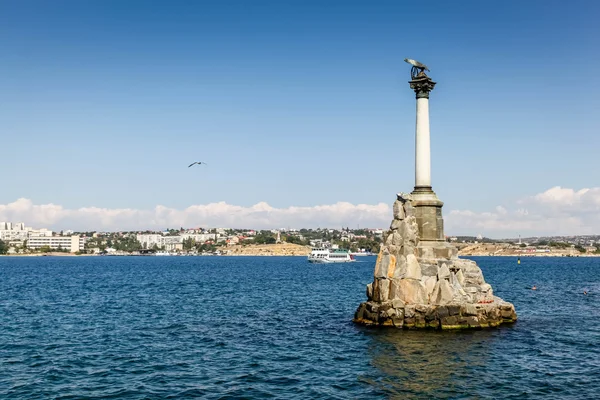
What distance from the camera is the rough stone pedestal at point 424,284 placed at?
1339 inches

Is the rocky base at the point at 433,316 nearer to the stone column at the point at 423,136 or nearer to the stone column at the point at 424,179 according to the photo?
the stone column at the point at 424,179

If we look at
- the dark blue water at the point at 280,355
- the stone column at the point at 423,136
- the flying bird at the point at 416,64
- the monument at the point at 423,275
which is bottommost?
the dark blue water at the point at 280,355

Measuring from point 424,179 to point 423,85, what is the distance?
6.04 meters

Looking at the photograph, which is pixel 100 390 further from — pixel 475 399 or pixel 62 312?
pixel 62 312

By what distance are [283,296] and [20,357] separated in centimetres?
3134

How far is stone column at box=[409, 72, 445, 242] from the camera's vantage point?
1503 inches

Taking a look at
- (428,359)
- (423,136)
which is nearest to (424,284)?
(428,359)

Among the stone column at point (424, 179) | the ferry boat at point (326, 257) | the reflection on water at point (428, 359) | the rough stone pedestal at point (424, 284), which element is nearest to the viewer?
the reflection on water at point (428, 359)

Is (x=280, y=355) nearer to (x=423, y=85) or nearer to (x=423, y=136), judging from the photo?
(x=423, y=136)

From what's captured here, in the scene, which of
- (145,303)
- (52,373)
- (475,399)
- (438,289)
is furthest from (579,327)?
(145,303)

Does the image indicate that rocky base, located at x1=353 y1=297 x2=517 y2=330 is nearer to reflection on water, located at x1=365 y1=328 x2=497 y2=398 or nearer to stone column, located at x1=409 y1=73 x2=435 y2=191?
reflection on water, located at x1=365 y1=328 x2=497 y2=398

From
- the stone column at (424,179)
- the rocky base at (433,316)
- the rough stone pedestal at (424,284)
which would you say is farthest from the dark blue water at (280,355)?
the stone column at (424,179)

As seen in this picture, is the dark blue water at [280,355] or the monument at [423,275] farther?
the monument at [423,275]

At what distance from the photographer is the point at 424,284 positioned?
35.0 m
